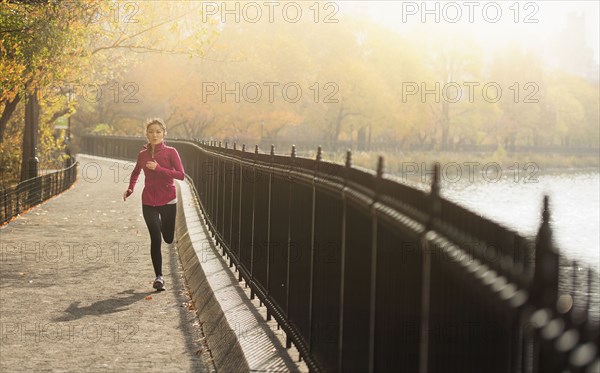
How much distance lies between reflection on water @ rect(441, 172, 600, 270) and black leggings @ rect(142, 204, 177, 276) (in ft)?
65.6

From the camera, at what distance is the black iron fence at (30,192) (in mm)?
19369

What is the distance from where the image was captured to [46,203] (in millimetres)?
24438

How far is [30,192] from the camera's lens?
74.5ft

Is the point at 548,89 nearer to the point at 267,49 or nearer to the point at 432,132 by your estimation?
the point at 432,132

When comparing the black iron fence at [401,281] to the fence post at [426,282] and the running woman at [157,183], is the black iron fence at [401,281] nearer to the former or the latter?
the fence post at [426,282]

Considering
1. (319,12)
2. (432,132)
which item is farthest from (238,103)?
(432,132)

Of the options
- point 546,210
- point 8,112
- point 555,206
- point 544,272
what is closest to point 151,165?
point 546,210

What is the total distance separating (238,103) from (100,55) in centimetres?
4934

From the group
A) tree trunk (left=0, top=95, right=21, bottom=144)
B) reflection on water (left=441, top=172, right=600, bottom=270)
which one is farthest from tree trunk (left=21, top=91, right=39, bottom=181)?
reflection on water (left=441, top=172, right=600, bottom=270)

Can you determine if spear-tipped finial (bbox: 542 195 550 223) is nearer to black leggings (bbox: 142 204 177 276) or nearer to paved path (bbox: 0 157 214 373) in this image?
paved path (bbox: 0 157 214 373)

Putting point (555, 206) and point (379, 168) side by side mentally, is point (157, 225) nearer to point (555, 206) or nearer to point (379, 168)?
point (379, 168)

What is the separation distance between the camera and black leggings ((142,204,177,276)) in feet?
37.7

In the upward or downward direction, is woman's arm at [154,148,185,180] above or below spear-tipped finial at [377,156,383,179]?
below

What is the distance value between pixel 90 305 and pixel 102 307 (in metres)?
0.16
